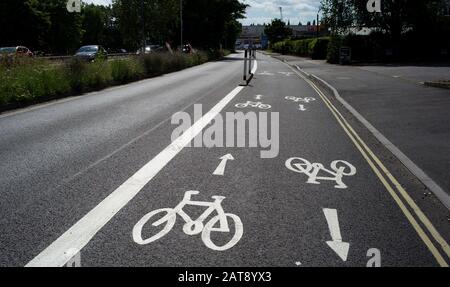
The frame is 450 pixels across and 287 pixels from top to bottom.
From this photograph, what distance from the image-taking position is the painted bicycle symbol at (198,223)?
4543mm

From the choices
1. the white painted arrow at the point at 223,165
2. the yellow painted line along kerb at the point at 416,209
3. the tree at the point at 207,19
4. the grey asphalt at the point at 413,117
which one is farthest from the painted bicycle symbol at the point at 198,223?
the tree at the point at 207,19

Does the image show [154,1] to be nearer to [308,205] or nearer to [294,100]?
[294,100]

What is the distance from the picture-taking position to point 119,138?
926 centimetres

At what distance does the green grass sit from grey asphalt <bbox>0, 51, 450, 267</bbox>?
3638 millimetres

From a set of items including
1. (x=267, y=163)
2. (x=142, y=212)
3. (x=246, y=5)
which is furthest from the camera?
(x=246, y=5)

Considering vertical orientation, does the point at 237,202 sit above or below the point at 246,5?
below

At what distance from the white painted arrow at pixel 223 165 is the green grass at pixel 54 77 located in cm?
830

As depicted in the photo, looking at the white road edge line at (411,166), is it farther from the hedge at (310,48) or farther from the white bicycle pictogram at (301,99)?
the hedge at (310,48)

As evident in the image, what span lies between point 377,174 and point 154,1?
3886 cm

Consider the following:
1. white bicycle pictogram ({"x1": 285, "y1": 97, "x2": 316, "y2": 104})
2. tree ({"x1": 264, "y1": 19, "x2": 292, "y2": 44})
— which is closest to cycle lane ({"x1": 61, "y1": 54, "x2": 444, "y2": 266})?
white bicycle pictogram ({"x1": 285, "y1": 97, "x2": 316, "y2": 104})

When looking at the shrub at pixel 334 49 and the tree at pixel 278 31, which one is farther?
the tree at pixel 278 31
